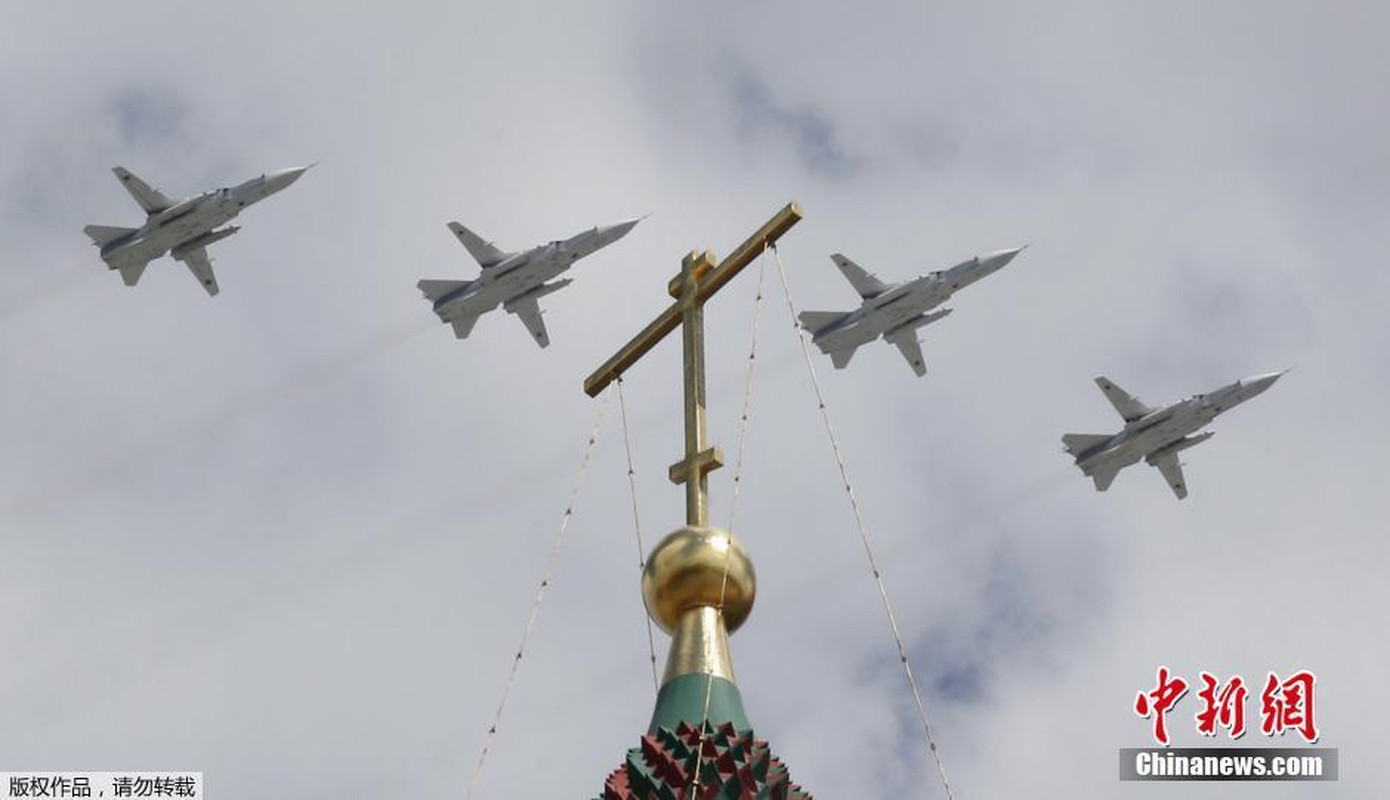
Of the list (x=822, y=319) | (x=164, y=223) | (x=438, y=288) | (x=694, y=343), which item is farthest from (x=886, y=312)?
(x=694, y=343)

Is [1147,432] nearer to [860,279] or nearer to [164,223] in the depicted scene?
[860,279]

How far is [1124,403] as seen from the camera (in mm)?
85188

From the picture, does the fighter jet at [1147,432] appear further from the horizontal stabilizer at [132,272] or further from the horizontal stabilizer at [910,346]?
the horizontal stabilizer at [132,272]

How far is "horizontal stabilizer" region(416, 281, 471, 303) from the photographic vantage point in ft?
273

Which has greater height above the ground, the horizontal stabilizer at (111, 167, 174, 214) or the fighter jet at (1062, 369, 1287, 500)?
the horizontal stabilizer at (111, 167, 174, 214)

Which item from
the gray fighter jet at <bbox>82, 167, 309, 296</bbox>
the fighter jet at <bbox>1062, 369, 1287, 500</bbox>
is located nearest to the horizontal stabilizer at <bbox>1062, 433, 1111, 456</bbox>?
the fighter jet at <bbox>1062, 369, 1287, 500</bbox>

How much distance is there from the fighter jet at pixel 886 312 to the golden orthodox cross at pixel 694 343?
50277mm

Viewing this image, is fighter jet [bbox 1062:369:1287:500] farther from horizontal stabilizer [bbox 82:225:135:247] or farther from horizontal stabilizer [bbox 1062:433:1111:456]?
horizontal stabilizer [bbox 82:225:135:247]

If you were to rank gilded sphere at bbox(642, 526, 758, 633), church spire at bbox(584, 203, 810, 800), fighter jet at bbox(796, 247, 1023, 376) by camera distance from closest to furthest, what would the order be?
church spire at bbox(584, 203, 810, 800) → gilded sphere at bbox(642, 526, 758, 633) → fighter jet at bbox(796, 247, 1023, 376)

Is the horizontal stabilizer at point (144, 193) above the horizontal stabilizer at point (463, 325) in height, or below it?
above

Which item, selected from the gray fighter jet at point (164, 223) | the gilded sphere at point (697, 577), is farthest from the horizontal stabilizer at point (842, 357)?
the gilded sphere at point (697, 577)

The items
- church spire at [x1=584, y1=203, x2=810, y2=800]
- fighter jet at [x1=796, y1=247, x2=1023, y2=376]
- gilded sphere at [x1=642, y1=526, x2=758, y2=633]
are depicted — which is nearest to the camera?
church spire at [x1=584, y1=203, x2=810, y2=800]

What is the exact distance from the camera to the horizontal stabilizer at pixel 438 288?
83250 millimetres

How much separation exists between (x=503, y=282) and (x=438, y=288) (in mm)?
2834
